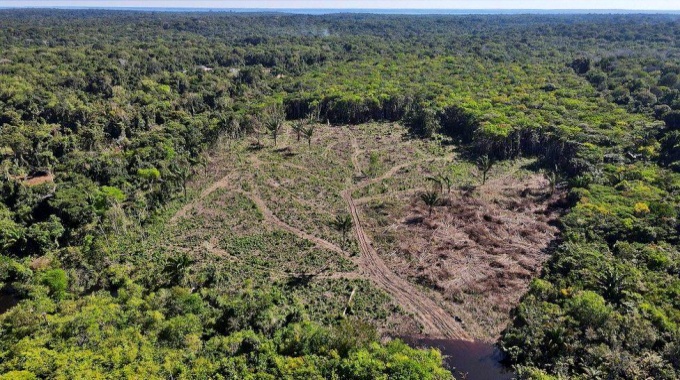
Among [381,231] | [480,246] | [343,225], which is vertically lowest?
[381,231]

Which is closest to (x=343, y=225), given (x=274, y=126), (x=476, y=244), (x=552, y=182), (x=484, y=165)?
(x=476, y=244)

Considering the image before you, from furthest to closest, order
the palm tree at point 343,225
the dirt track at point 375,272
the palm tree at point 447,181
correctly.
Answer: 1. the palm tree at point 447,181
2. the palm tree at point 343,225
3. the dirt track at point 375,272

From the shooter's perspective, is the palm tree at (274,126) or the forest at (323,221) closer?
the forest at (323,221)

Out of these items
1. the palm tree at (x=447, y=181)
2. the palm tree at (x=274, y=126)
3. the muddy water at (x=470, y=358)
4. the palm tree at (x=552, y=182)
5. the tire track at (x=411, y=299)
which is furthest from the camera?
the palm tree at (x=274, y=126)

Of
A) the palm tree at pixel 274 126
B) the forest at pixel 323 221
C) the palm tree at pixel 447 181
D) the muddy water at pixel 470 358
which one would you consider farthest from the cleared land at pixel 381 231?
the palm tree at pixel 274 126

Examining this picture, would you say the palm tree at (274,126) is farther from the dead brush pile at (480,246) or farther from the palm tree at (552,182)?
the palm tree at (552,182)

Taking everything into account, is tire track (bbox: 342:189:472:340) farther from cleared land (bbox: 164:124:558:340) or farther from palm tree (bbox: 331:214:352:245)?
palm tree (bbox: 331:214:352:245)

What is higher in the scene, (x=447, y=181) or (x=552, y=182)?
(x=552, y=182)

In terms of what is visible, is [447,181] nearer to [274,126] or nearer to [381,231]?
[381,231]
